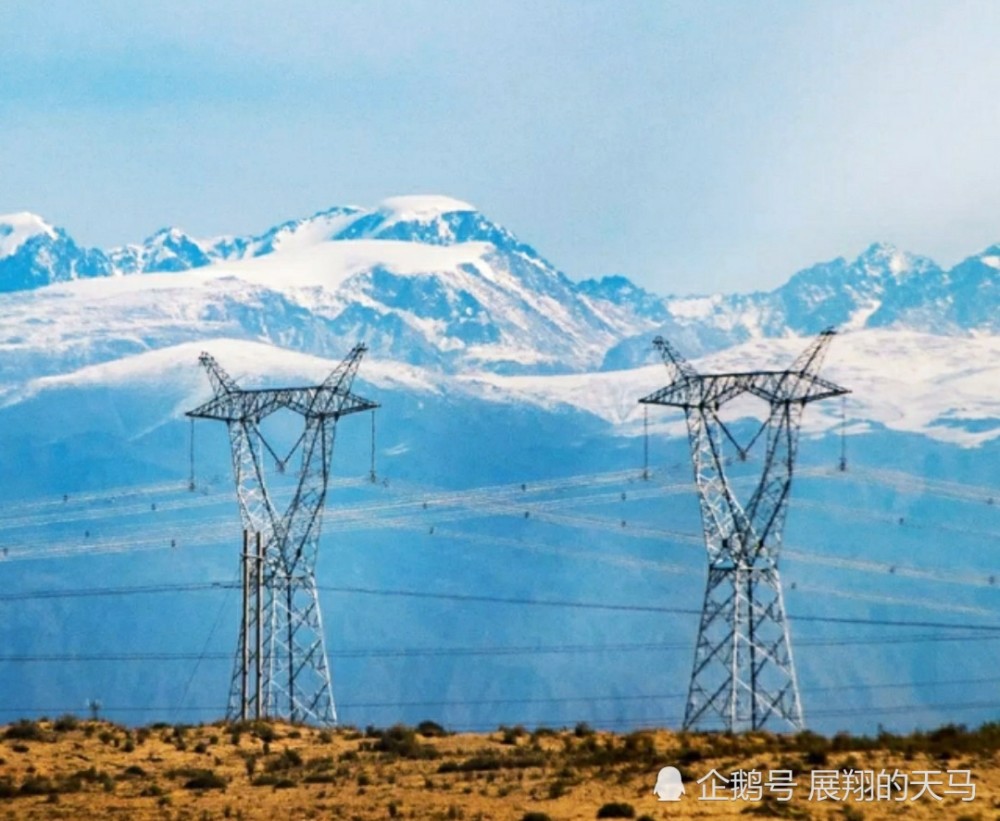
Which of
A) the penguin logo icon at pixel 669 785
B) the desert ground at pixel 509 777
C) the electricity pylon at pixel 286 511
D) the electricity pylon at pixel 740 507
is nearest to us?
the desert ground at pixel 509 777

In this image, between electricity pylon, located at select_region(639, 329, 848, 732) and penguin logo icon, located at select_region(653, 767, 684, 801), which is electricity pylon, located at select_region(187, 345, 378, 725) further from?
penguin logo icon, located at select_region(653, 767, 684, 801)

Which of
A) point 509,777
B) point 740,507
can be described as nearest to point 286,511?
point 740,507

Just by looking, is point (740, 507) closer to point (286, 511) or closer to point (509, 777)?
point (286, 511)

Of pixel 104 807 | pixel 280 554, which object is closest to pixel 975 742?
pixel 104 807

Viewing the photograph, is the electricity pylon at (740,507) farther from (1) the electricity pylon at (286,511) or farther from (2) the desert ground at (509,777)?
(2) the desert ground at (509,777)

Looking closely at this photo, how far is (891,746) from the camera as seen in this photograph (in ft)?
224

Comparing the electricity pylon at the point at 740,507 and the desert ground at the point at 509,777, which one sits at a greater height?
the electricity pylon at the point at 740,507

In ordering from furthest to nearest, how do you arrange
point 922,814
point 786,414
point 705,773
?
point 786,414, point 705,773, point 922,814

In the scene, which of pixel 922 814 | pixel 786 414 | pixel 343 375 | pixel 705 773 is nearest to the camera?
pixel 922 814

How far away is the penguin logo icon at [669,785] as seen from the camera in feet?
204

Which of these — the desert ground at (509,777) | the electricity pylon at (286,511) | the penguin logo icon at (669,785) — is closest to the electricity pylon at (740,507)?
the electricity pylon at (286,511)

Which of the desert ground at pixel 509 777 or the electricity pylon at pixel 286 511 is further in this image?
the electricity pylon at pixel 286 511

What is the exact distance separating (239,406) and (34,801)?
65019 millimetres

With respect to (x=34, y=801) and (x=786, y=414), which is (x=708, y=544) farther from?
(x=34, y=801)
